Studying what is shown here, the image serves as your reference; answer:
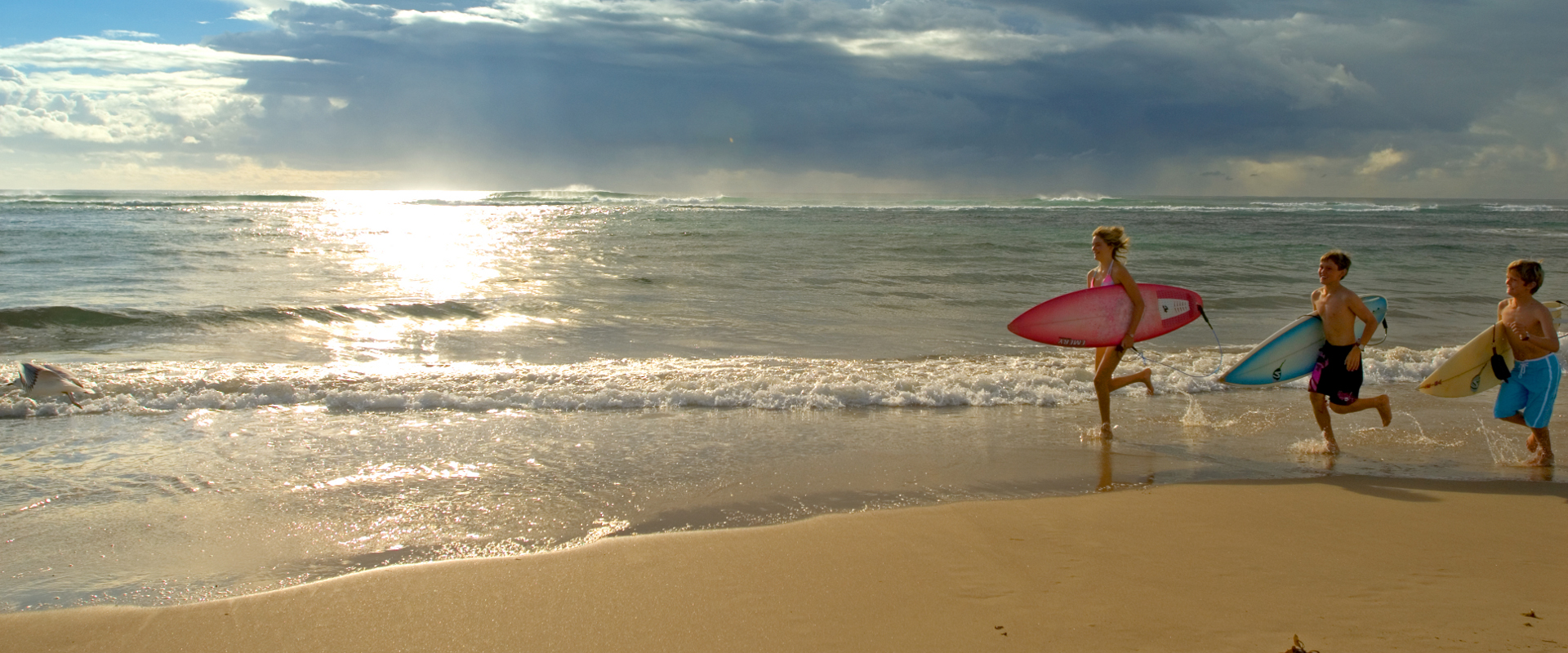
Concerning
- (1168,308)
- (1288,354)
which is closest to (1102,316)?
(1168,308)

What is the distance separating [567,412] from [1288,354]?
532 centimetres

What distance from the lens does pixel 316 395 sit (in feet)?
22.6

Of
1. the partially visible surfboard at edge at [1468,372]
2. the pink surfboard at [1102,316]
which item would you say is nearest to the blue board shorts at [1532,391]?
the partially visible surfboard at edge at [1468,372]

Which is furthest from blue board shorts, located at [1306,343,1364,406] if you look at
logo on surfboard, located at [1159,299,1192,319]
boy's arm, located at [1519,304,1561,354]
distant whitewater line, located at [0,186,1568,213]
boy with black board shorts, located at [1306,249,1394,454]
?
distant whitewater line, located at [0,186,1568,213]

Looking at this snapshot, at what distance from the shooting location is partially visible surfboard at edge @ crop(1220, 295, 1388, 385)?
631cm

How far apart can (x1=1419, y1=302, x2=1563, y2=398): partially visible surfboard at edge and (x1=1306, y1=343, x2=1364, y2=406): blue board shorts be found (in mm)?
639

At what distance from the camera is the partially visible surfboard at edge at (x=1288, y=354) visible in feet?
20.7

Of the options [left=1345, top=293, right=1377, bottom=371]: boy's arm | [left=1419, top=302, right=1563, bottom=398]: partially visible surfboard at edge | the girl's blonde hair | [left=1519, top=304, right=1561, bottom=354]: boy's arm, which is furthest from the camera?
the girl's blonde hair

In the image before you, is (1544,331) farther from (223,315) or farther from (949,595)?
(223,315)

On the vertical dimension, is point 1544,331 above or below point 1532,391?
above

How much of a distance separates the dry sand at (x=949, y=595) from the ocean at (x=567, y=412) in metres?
0.34

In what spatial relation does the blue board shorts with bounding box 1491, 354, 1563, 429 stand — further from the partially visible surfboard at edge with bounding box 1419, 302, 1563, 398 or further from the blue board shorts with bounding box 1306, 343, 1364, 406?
the blue board shorts with bounding box 1306, 343, 1364, 406

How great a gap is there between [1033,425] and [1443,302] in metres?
11.6

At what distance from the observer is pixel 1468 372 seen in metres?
5.86
